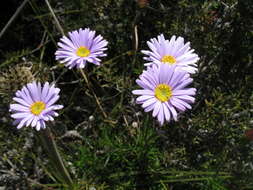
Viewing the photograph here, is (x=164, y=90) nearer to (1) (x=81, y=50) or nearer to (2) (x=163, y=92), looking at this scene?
(2) (x=163, y=92)

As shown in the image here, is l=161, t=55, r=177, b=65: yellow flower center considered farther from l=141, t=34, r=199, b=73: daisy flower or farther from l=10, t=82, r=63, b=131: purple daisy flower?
l=10, t=82, r=63, b=131: purple daisy flower

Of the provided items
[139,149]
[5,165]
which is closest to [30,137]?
[5,165]

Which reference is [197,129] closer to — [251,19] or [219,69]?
[219,69]

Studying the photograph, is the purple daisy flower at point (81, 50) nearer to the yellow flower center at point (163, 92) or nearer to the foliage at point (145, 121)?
the foliage at point (145, 121)

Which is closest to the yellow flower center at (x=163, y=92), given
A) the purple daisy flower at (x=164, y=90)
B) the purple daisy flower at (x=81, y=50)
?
the purple daisy flower at (x=164, y=90)

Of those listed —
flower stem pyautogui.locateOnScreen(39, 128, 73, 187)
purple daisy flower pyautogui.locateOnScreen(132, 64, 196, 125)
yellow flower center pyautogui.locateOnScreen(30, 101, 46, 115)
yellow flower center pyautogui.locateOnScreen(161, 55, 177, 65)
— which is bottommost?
flower stem pyautogui.locateOnScreen(39, 128, 73, 187)

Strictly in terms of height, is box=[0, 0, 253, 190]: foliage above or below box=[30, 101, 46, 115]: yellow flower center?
above

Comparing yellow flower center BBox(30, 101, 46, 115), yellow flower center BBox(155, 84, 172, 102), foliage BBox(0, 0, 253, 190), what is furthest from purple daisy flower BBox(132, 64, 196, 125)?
yellow flower center BBox(30, 101, 46, 115)
